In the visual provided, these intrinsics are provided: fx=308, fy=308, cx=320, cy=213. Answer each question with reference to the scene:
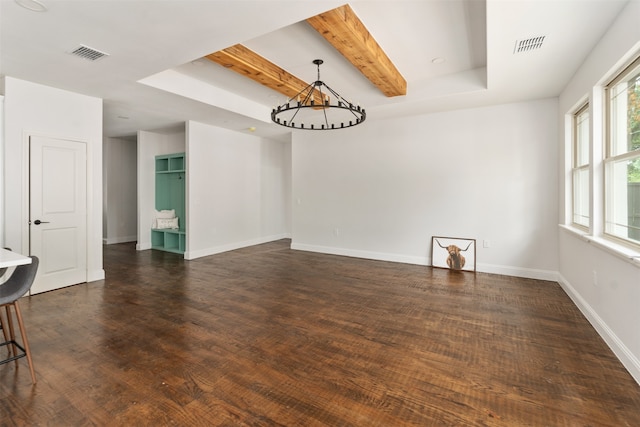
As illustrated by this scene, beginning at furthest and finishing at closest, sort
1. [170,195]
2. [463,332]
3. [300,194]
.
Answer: [170,195]
[300,194]
[463,332]

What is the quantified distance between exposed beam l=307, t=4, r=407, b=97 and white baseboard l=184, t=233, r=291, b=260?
4.61m

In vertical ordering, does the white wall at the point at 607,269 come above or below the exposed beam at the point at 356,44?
below

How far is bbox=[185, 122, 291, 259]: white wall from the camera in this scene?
619cm

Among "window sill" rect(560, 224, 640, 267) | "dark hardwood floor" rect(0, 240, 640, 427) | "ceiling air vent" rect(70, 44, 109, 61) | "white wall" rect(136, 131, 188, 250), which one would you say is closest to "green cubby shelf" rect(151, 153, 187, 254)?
"white wall" rect(136, 131, 188, 250)

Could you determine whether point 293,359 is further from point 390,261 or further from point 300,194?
point 300,194

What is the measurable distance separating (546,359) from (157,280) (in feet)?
15.5

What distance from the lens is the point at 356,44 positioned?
10.3 feet

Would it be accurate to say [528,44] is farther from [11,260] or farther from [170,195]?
[170,195]

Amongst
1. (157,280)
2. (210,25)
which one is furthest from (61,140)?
(210,25)

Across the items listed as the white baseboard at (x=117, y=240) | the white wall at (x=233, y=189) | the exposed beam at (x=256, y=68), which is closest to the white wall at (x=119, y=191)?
the white baseboard at (x=117, y=240)

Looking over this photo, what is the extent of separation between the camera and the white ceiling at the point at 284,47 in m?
2.42

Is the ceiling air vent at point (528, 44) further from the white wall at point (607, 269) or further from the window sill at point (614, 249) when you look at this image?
the window sill at point (614, 249)

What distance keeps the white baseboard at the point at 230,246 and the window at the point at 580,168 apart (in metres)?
6.17

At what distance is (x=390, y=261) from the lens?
5.83 metres
